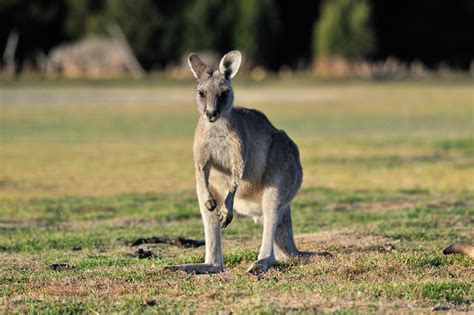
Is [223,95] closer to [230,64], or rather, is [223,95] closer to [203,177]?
[230,64]

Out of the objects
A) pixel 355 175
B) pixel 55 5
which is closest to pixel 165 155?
pixel 355 175

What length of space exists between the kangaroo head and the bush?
57073 millimetres

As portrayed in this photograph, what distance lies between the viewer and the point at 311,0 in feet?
235

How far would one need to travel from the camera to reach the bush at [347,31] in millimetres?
64750

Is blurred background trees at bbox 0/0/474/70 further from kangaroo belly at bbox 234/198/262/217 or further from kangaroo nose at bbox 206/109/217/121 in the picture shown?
kangaroo nose at bbox 206/109/217/121

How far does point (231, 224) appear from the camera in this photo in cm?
1220

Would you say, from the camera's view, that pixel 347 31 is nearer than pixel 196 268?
No

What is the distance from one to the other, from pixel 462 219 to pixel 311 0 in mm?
60870

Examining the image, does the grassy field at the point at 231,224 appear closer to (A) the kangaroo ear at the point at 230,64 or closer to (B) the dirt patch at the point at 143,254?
(B) the dirt patch at the point at 143,254

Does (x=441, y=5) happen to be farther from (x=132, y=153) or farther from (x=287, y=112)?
(x=132, y=153)

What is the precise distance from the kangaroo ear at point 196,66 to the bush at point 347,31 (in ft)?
187

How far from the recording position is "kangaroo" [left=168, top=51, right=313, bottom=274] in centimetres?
800

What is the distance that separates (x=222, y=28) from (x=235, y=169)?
189ft

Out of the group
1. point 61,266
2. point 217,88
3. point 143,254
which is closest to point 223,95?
point 217,88
